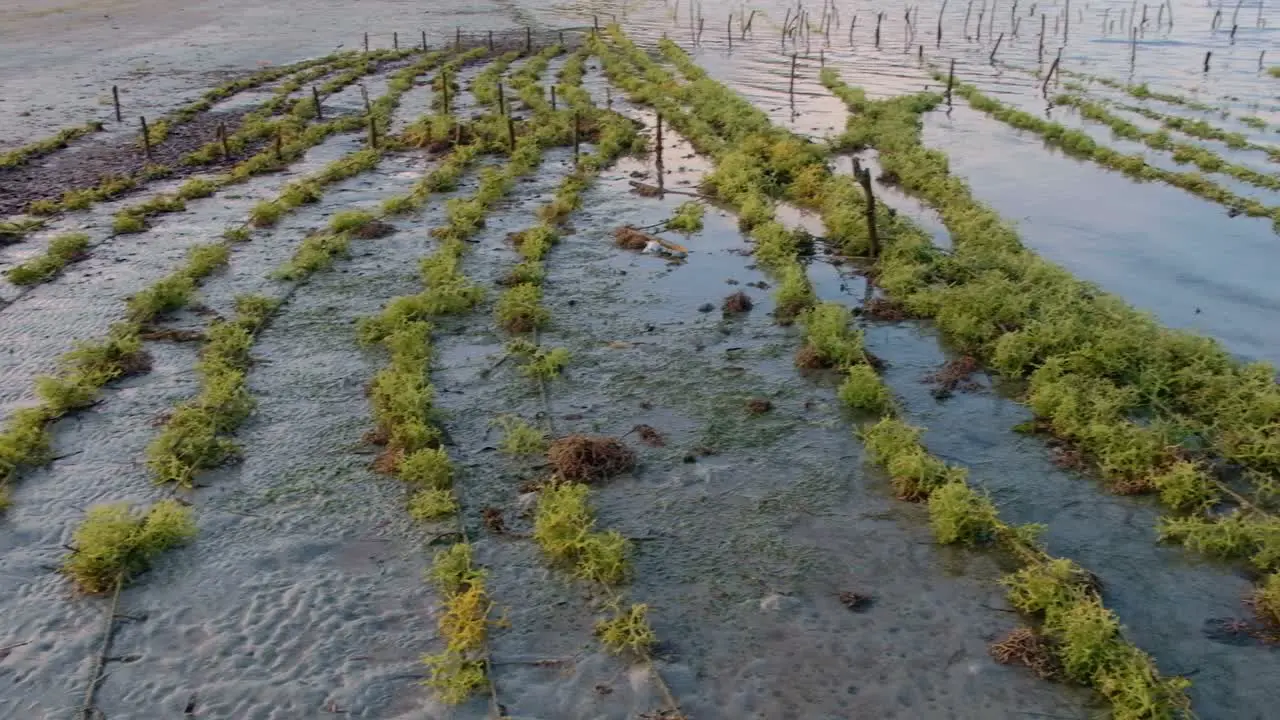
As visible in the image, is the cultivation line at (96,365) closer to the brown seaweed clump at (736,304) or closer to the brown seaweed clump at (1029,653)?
the brown seaweed clump at (736,304)

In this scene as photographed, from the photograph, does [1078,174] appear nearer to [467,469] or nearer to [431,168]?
[431,168]

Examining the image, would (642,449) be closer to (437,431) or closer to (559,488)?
(559,488)

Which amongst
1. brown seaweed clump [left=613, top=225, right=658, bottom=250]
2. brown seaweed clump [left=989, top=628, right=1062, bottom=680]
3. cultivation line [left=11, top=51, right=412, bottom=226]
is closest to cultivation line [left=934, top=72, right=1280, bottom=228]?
brown seaweed clump [left=613, top=225, right=658, bottom=250]

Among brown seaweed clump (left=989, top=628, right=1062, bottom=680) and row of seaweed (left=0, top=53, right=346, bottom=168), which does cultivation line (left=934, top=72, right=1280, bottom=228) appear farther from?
row of seaweed (left=0, top=53, right=346, bottom=168)

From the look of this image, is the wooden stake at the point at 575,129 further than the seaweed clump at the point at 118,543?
Yes

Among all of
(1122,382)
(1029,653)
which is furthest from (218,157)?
(1029,653)

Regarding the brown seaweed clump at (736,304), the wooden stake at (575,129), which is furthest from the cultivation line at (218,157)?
the brown seaweed clump at (736,304)
